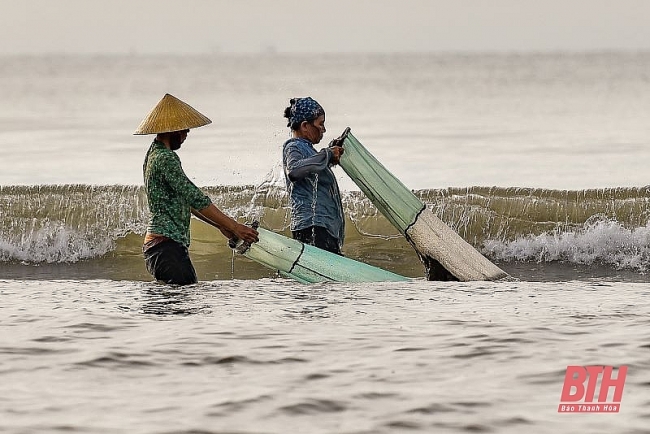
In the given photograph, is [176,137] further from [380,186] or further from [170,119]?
[380,186]

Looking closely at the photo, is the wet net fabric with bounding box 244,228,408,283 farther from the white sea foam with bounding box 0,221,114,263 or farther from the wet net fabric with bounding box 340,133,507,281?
the white sea foam with bounding box 0,221,114,263

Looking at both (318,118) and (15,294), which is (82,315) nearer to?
(15,294)

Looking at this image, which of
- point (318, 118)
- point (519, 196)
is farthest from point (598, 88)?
point (318, 118)

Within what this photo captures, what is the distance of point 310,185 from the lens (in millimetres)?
8195

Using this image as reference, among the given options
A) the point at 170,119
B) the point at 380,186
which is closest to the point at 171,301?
the point at 170,119

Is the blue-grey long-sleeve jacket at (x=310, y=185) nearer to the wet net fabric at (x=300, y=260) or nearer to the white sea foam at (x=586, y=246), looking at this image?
the wet net fabric at (x=300, y=260)

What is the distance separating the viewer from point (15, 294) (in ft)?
27.1

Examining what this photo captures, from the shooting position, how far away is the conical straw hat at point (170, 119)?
786 cm

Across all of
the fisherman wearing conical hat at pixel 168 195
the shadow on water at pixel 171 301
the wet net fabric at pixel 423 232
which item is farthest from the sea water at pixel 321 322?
the wet net fabric at pixel 423 232

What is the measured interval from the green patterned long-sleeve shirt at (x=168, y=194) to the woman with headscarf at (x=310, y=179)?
70cm

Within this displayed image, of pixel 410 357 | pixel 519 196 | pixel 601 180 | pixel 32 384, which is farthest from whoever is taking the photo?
pixel 601 180

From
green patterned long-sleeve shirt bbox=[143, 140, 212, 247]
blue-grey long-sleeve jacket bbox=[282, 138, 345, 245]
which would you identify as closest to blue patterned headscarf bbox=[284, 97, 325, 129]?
blue-grey long-sleeve jacket bbox=[282, 138, 345, 245]

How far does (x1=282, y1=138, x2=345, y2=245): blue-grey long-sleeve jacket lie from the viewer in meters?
8.09

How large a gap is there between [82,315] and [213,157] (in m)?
15.5
